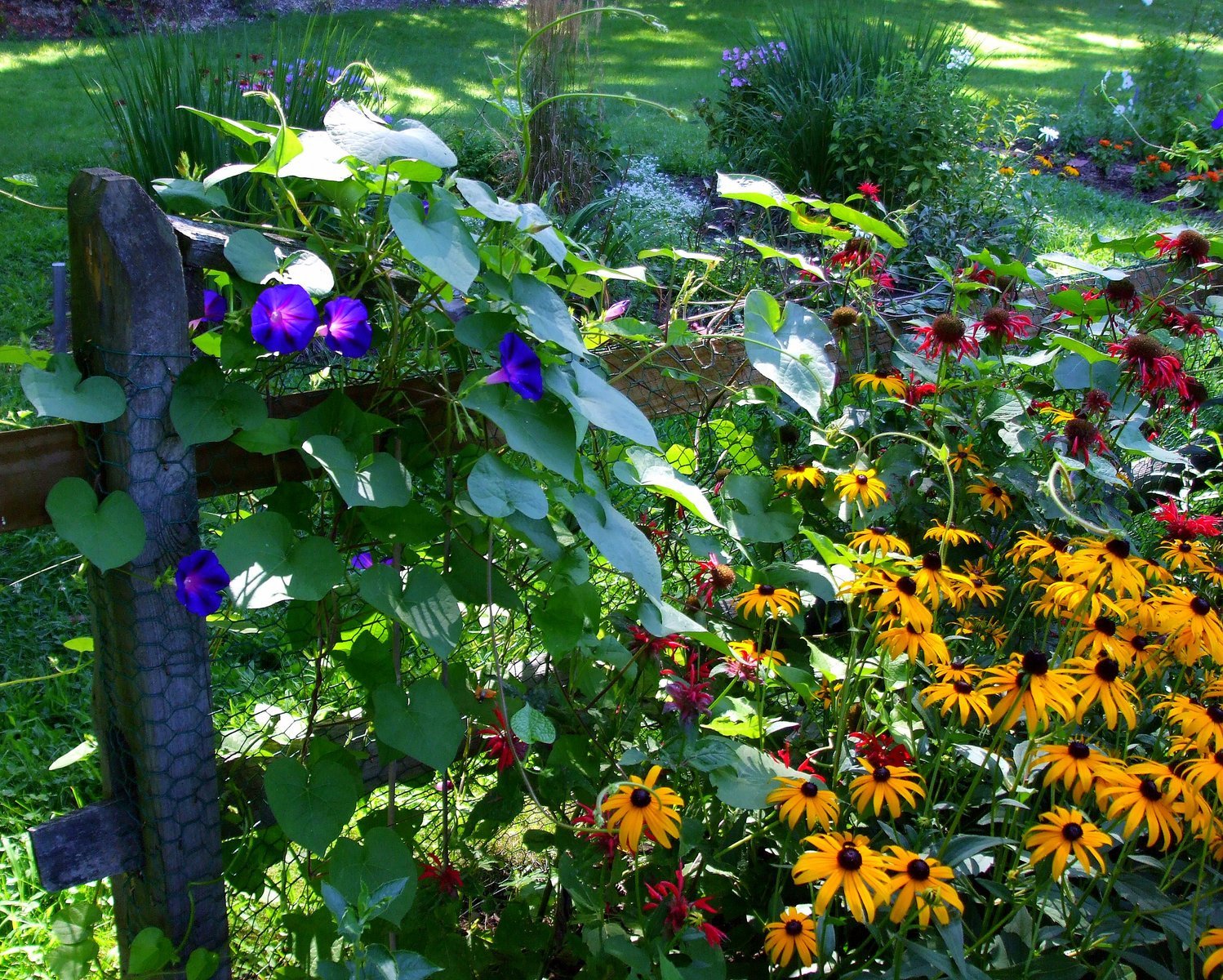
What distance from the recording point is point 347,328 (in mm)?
1064

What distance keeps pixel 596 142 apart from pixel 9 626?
4190mm

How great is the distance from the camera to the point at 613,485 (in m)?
1.51

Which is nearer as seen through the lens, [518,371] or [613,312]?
[518,371]

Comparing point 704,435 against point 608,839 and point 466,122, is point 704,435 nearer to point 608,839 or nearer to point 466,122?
point 608,839

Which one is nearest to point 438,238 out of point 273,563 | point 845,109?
point 273,563

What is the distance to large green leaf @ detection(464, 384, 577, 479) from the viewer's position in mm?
1043

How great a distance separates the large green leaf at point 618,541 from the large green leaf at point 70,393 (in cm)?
48

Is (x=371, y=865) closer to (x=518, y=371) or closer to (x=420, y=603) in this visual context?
(x=420, y=603)

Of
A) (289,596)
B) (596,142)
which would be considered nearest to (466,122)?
(596,142)

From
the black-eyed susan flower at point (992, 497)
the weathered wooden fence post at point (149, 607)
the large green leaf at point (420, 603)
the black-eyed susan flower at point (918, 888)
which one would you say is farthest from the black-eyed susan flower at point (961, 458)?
the weathered wooden fence post at point (149, 607)

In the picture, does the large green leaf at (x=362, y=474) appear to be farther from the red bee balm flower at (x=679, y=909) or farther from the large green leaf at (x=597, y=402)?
the red bee balm flower at (x=679, y=909)

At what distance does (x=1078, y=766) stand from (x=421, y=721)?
2.34 ft

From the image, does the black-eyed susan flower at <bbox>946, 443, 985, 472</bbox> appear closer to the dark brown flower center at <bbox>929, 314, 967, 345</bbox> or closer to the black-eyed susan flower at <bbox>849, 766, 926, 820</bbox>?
the dark brown flower center at <bbox>929, 314, 967, 345</bbox>

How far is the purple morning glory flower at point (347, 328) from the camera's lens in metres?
1.06
